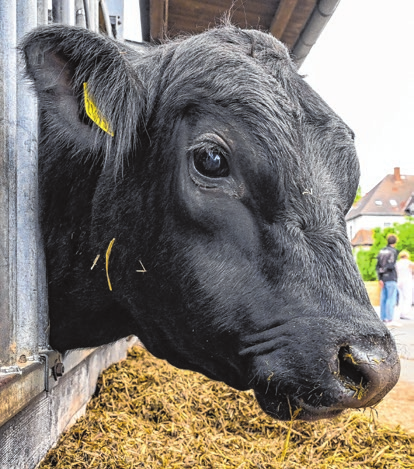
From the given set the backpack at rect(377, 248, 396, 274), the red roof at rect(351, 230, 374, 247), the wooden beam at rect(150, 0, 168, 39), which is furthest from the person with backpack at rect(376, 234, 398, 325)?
the red roof at rect(351, 230, 374, 247)

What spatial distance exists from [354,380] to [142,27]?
433cm

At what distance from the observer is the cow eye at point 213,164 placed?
1674 mm

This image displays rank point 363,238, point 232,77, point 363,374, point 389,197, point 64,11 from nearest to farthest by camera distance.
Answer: point 363,374, point 232,77, point 64,11, point 363,238, point 389,197

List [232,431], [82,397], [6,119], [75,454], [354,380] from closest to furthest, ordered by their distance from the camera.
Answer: [354,380], [6,119], [75,454], [82,397], [232,431]

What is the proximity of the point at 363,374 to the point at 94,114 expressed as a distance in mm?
1199

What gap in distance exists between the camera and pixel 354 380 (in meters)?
1.39

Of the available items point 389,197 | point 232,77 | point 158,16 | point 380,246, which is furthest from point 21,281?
point 389,197

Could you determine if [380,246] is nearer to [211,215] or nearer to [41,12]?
[41,12]

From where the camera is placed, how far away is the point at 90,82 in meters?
1.80

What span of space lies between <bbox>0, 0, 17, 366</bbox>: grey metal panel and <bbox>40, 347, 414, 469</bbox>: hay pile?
79 centimetres

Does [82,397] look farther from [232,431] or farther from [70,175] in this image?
[70,175]

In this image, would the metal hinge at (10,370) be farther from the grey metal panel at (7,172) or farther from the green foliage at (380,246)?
the green foliage at (380,246)

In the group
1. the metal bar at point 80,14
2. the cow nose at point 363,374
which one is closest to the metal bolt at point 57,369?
→ the cow nose at point 363,374

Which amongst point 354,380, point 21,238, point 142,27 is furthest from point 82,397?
point 142,27
